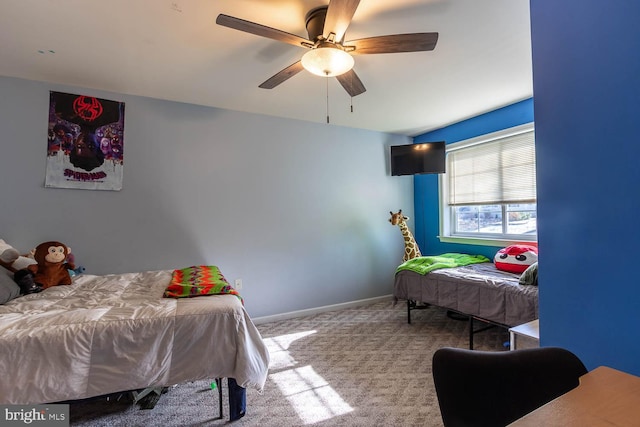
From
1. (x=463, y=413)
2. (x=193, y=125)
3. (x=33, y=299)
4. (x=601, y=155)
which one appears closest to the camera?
(x=463, y=413)

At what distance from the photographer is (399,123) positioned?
385 cm

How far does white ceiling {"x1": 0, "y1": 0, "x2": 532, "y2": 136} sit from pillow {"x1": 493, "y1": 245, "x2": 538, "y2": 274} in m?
1.54

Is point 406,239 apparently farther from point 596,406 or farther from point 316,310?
point 596,406

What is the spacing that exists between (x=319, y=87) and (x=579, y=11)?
186 centimetres

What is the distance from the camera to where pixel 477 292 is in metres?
2.64

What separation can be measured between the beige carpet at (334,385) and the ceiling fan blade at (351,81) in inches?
84.4

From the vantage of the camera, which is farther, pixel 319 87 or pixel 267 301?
pixel 267 301

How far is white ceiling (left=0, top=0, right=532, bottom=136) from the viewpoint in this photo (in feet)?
5.66

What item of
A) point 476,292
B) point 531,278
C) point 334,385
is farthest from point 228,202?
point 531,278

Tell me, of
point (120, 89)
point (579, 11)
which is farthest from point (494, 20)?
point (120, 89)

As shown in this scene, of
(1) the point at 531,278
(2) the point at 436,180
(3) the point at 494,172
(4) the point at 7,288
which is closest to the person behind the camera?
(4) the point at 7,288

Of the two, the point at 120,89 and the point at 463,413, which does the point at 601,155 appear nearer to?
the point at 463,413

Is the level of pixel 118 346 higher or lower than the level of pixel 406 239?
lower

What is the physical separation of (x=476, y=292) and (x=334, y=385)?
1.49 metres
